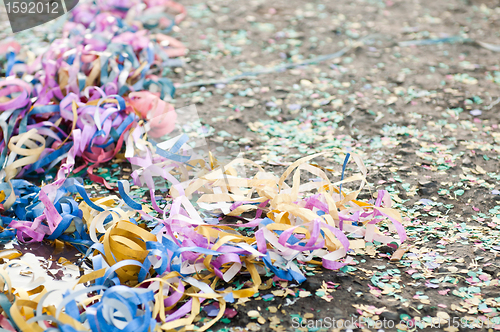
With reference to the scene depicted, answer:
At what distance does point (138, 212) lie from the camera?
1.29 meters

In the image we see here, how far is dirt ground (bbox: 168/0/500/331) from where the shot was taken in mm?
1038

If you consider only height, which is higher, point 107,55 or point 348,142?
point 107,55

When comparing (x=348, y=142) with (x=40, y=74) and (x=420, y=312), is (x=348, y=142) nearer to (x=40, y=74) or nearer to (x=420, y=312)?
(x=420, y=312)

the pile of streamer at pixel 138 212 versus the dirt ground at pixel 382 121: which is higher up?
the pile of streamer at pixel 138 212

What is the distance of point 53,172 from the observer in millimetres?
1517

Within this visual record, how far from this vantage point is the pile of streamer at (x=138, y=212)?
0.99 meters

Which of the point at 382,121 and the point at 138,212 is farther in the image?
the point at 382,121

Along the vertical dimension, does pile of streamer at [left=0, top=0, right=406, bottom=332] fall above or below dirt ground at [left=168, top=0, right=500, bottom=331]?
above

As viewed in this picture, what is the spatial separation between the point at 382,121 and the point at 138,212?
101cm

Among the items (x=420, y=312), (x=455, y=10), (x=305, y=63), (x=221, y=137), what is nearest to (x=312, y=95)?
(x=305, y=63)

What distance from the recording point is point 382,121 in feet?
5.94

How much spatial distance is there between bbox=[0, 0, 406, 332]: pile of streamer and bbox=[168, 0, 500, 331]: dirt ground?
0.32 feet

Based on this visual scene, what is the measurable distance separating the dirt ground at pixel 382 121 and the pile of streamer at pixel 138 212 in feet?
0.32

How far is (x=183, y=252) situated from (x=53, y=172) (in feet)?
2.18
